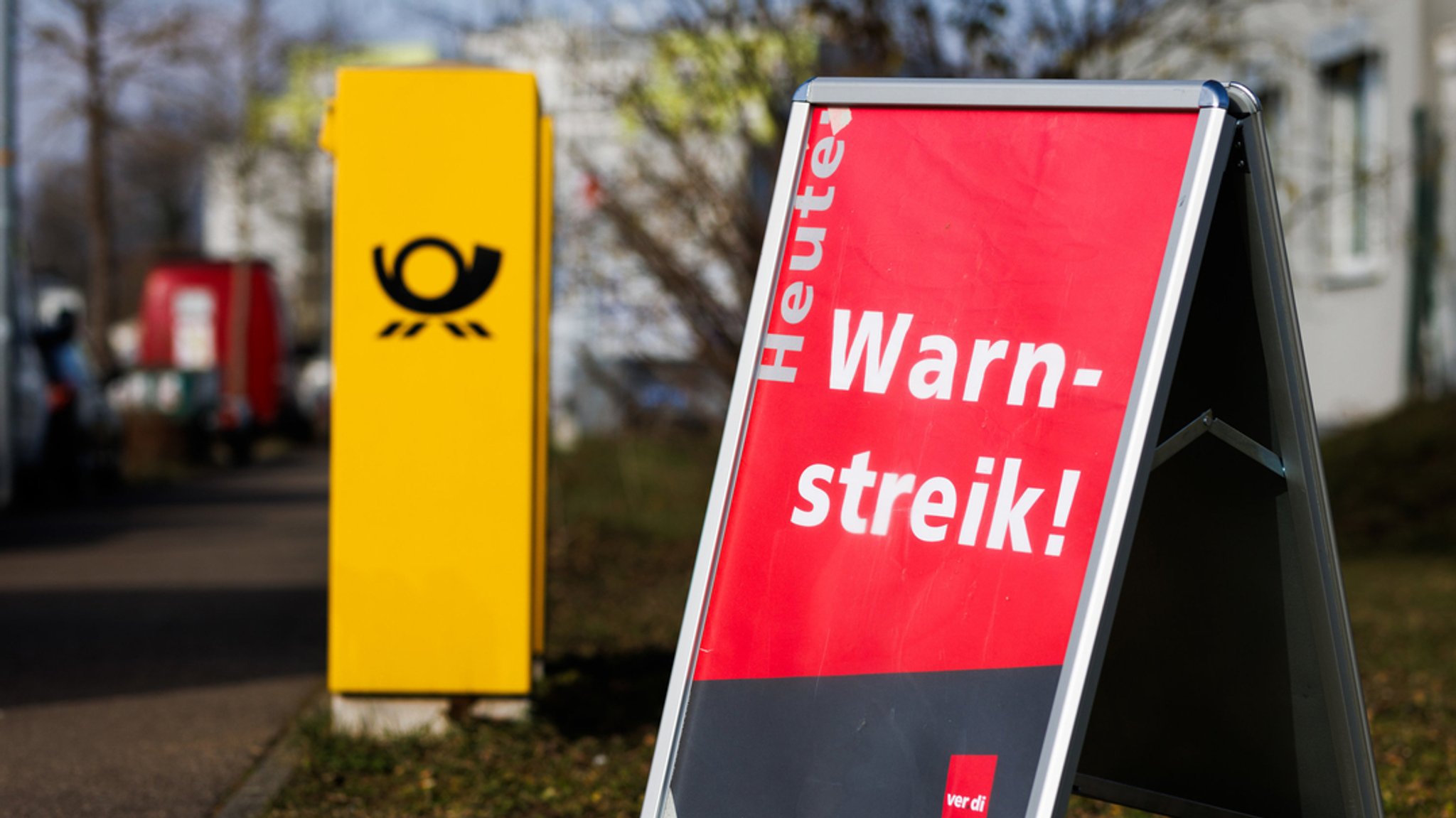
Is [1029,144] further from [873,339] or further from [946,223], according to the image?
[873,339]

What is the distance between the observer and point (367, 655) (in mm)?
5051

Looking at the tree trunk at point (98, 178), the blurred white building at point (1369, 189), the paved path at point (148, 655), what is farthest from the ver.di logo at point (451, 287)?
the tree trunk at point (98, 178)

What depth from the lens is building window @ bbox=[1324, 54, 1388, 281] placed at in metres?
14.4

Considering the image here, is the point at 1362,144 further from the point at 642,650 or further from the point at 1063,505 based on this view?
the point at 1063,505

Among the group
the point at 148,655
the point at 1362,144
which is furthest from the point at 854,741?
the point at 1362,144

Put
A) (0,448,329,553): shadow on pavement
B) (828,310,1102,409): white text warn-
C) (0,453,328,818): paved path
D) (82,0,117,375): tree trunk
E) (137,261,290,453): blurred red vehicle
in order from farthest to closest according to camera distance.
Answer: (137,261,290,453): blurred red vehicle
(82,0,117,375): tree trunk
(0,448,329,553): shadow on pavement
(0,453,328,818): paved path
(828,310,1102,409): white text warn-

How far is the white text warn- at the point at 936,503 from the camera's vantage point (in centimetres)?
295

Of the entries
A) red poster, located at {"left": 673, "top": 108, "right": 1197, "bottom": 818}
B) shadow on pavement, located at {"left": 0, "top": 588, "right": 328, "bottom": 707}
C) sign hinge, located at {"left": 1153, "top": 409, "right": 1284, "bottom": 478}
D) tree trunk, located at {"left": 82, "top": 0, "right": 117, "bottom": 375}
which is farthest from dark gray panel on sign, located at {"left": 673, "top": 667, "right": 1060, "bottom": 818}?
tree trunk, located at {"left": 82, "top": 0, "right": 117, "bottom": 375}

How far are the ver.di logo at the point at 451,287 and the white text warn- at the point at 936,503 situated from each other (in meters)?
2.12

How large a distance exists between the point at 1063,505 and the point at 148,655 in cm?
522

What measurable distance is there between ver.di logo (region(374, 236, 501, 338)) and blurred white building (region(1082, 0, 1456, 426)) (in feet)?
25.9

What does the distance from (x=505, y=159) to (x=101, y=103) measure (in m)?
20.3

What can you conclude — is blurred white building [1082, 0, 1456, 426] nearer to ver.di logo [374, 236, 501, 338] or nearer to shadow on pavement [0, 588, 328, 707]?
shadow on pavement [0, 588, 328, 707]

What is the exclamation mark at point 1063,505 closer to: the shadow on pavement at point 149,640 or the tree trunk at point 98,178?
the shadow on pavement at point 149,640
